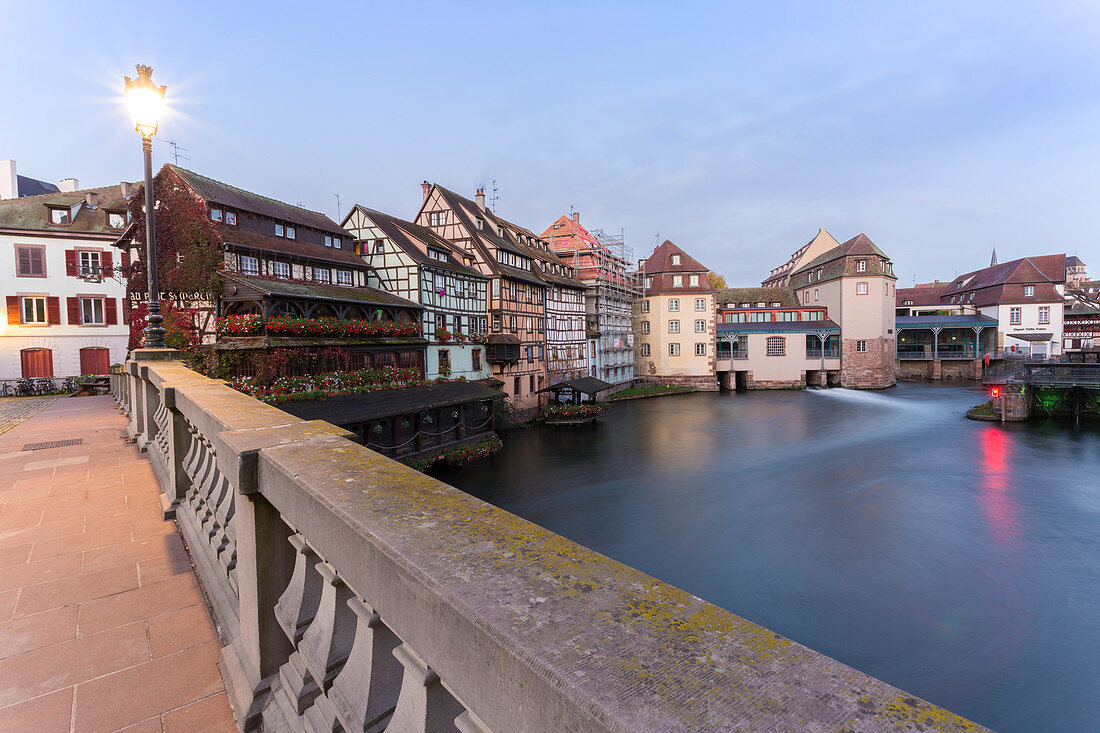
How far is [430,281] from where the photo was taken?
25.9m

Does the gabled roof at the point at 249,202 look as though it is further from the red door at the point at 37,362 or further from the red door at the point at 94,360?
the red door at the point at 37,362

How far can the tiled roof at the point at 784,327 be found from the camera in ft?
168

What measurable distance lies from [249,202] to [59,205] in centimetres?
1552

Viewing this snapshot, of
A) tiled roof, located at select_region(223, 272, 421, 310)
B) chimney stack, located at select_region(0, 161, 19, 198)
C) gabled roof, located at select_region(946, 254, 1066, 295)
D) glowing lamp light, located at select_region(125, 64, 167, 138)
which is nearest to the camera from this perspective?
glowing lamp light, located at select_region(125, 64, 167, 138)

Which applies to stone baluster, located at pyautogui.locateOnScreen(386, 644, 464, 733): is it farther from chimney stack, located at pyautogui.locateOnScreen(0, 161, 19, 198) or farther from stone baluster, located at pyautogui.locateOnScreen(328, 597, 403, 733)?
chimney stack, located at pyautogui.locateOnScreen(0, 161, 19, 198)

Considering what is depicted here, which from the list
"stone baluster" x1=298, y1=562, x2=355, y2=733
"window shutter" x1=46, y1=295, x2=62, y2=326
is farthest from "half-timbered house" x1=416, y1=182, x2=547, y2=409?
"stone baluster" x1=298, y1=562, x2=355, y2=733

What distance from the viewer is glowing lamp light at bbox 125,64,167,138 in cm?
651

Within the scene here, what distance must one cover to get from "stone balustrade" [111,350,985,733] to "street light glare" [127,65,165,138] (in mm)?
6449

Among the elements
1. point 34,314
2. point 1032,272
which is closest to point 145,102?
point 34,314

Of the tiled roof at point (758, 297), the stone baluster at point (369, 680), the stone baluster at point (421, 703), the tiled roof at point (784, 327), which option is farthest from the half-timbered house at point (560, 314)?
the stone baluster at point (421, 703)

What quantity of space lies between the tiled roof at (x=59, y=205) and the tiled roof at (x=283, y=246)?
14592 millimetres

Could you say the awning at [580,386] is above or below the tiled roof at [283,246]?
below

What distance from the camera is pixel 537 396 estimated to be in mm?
35062

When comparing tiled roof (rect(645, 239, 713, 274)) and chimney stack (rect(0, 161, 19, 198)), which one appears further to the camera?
tiled roof (rect(645, 239, 713, 274))
